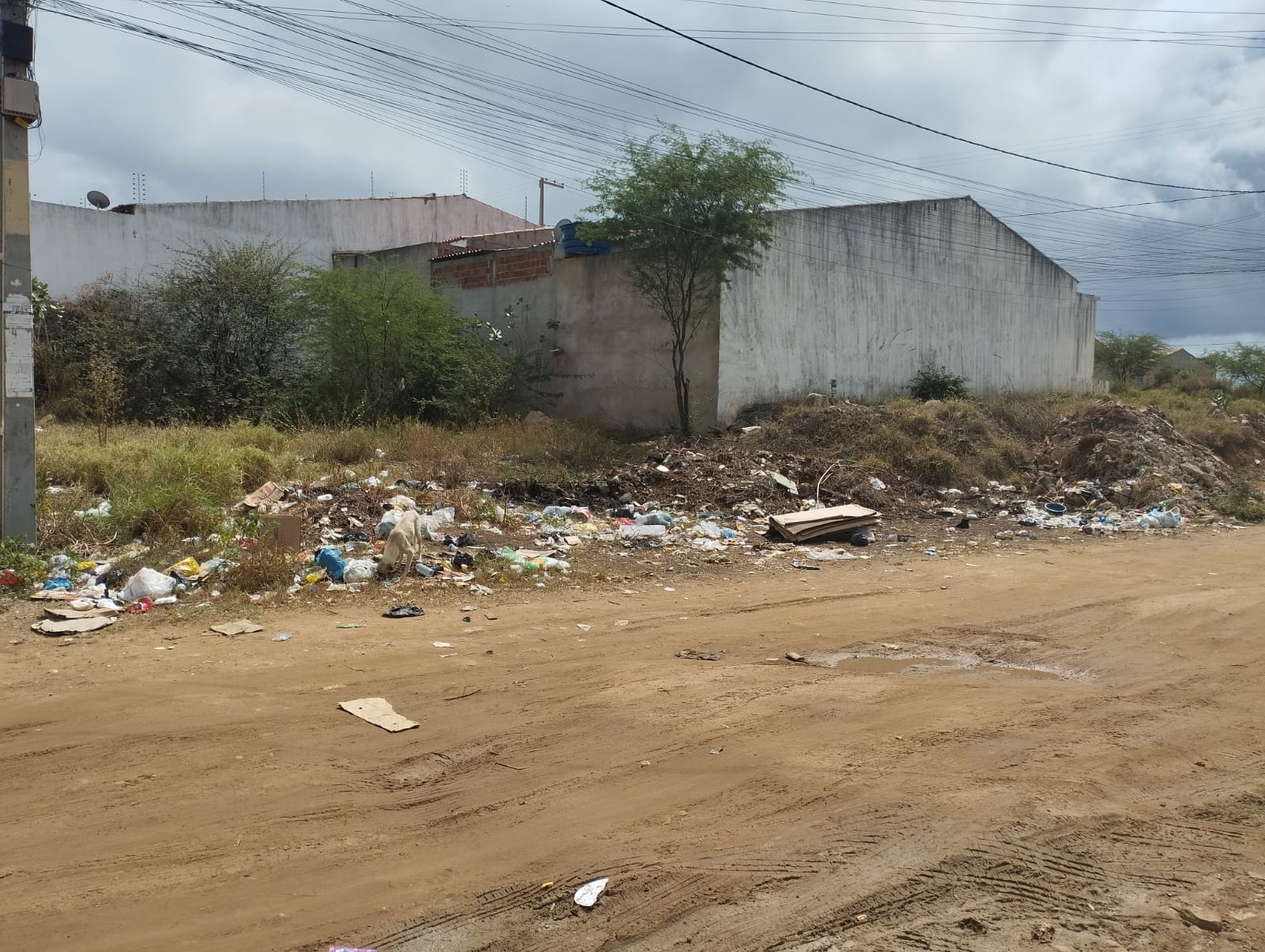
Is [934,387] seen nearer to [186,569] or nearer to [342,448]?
[342,448]

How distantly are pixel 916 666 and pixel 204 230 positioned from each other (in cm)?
2115

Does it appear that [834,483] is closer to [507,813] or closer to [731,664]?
[731,664]

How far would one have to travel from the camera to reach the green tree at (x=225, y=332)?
60.6 ft

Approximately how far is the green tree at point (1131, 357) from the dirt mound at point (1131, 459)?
2145cm

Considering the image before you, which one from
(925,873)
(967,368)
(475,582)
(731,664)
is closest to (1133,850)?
(925,873)

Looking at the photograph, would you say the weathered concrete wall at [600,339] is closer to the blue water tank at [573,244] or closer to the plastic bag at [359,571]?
the blue water tank at [573,244]

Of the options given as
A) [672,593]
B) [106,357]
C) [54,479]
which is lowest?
[672,593]

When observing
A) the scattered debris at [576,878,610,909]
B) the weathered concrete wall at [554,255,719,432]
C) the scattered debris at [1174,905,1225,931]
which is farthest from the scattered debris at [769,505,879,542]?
the scattered debris at [576,878,610,909]

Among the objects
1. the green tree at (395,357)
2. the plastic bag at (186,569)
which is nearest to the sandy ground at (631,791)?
the plastic bag at (186,569)

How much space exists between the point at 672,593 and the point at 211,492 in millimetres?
4702

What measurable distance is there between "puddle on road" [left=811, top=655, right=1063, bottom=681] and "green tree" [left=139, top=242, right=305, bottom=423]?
49.6 feet

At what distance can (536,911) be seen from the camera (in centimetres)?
295

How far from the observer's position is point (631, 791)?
149 inches

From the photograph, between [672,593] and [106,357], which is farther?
[106,357]
